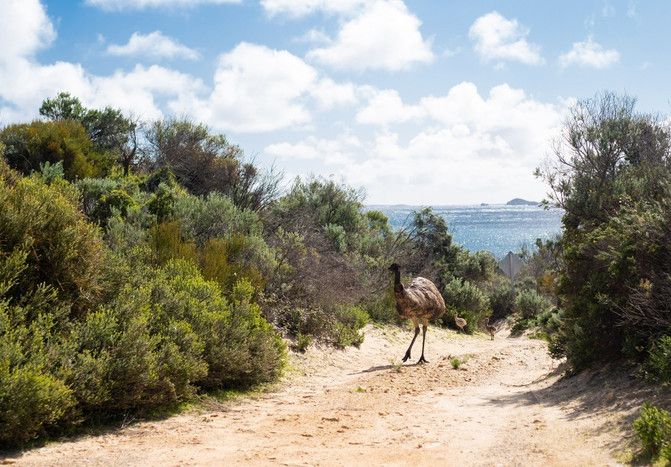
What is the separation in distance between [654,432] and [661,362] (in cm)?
220

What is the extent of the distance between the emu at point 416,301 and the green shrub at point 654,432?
9639 mm

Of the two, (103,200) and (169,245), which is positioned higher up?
(103,200)

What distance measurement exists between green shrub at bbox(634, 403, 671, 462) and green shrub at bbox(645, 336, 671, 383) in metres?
1.86

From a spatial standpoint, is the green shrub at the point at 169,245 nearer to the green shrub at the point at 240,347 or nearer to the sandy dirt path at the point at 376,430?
the green shrub at the point at 240,347

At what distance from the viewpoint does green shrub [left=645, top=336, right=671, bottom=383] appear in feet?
24.5

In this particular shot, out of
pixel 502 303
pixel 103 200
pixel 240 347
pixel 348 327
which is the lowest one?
pixel 502 303

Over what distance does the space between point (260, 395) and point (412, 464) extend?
4.95 m

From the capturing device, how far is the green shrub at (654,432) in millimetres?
5523

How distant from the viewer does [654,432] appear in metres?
5.61

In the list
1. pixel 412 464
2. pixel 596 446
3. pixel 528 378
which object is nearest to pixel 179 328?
pixel 412 464

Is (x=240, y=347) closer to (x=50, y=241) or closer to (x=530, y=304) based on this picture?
(x=50, y=241)

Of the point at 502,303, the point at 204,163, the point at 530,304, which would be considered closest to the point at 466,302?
the point at 530,304

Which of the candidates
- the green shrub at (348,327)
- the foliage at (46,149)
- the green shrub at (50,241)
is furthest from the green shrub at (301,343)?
the foliage at (46,149)

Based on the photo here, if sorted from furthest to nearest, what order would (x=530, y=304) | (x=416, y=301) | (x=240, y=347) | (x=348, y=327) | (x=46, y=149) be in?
(x=530, y=304) < (x=46, y=149) < (x=348, y=327) < (x=416, y=301) < (x=240, y=347)
